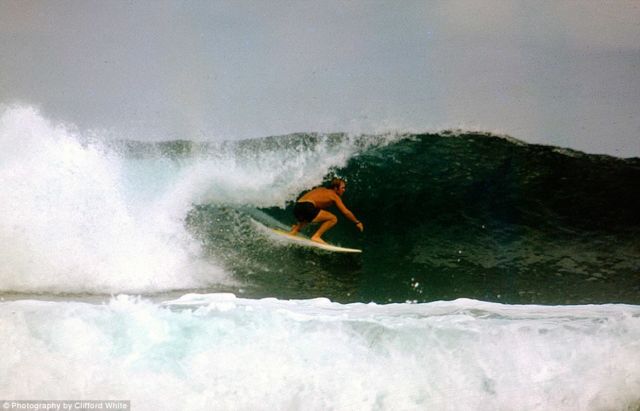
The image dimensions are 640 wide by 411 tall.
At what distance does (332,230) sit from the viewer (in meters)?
3.31

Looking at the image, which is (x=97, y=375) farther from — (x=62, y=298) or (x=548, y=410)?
(x=548, y=410)

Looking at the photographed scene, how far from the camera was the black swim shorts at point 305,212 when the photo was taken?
3.33m

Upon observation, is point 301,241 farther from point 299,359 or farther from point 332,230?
point 299,359

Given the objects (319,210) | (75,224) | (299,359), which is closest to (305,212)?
(319,210)

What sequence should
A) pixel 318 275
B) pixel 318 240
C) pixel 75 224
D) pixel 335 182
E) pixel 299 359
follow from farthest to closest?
pixel 335 182 < pixel 318 240 < pixel 318 275 < pixel 75 224 < pixel 299 359

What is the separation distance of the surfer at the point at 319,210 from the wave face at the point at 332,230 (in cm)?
6

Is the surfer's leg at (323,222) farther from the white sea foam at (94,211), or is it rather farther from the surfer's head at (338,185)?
the white sea foam at (94,211)

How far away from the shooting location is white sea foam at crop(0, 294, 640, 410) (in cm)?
259

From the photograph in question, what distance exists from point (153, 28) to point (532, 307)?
2.63 metres

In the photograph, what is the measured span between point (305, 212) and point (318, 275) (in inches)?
15.8

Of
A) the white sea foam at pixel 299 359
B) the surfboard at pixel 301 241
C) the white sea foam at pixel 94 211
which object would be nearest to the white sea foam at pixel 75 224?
the white sea foam at pixel 94 211

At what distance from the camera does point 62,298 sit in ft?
9.76

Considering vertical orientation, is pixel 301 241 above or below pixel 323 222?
below

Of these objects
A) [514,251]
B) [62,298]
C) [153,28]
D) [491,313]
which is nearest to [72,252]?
[62,298]
